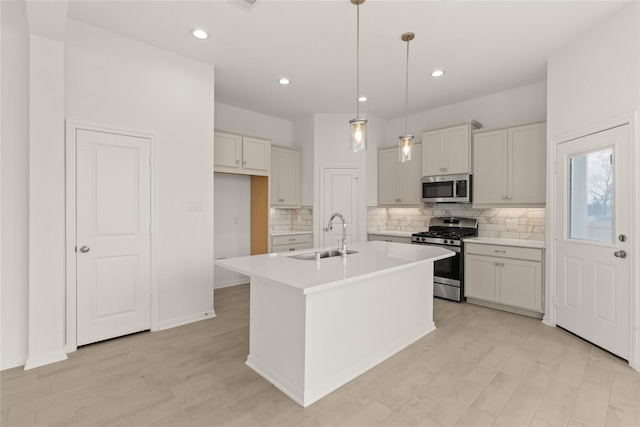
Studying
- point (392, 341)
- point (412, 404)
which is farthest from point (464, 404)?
point (392, 341)

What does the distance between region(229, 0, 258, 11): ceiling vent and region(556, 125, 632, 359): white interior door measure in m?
3.25

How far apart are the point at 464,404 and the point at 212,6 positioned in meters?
3.57

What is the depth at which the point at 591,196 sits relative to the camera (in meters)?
3.00

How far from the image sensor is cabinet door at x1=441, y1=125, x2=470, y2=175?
175 inches

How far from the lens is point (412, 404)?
2.06m

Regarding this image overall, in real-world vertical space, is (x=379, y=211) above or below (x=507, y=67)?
below

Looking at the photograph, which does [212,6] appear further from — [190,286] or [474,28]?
[190,286]

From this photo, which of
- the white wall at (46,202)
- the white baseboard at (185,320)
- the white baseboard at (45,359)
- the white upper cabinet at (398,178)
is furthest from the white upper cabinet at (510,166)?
the white baseboard at (45,359)

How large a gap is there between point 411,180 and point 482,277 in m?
1.86

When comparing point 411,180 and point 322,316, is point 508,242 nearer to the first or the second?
point 411,180

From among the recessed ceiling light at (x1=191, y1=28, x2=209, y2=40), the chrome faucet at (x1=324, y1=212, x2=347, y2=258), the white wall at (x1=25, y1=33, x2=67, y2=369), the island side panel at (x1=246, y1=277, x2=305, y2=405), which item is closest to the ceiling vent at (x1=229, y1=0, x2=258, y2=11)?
the recessed ceiling light at (x1=191, y1=28, x2=209, y2=40)

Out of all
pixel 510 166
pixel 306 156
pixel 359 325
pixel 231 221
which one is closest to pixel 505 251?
pixel 510 166

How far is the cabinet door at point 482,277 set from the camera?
156 inches

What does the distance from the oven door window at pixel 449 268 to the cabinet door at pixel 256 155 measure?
119 inches
